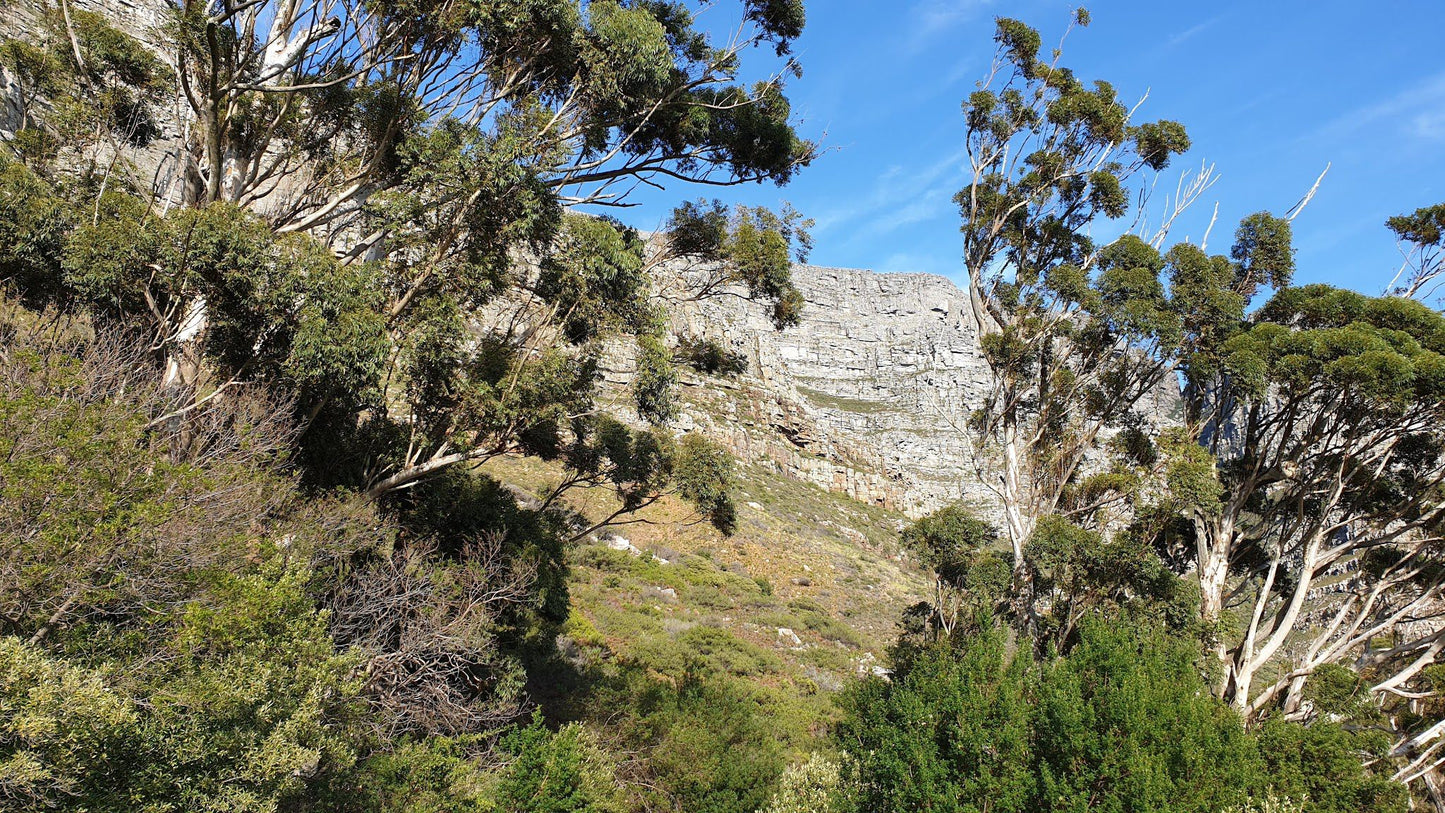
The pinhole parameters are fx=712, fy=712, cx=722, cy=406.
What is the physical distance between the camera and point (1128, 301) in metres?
12.9

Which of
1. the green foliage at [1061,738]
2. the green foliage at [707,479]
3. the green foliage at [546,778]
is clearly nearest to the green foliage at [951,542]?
the green foliage at [707,479]

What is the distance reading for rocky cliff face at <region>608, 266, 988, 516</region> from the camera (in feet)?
165

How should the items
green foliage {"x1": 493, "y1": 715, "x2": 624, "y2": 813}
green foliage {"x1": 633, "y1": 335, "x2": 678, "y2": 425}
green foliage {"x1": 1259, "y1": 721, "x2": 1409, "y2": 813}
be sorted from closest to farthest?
1. green foliage {"x1": 1259, "y1": 721, "x2": 1409, "y2": 813}
2. green foliage {"x1": 493, "y1": 715, "x2": 624, "y2": 813}
3. green foliage {"x1": 633, "y1": 335, "x2": 678, "y2": 425}

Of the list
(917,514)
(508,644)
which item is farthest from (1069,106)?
(917,514)

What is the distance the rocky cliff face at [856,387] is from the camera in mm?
50312

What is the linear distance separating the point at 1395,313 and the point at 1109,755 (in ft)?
30.3

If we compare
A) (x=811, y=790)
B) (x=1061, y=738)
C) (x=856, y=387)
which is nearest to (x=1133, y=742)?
(x=1061, y=738)

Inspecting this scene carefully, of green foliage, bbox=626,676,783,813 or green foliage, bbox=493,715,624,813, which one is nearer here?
green foliage, bbox=493,715,624,813

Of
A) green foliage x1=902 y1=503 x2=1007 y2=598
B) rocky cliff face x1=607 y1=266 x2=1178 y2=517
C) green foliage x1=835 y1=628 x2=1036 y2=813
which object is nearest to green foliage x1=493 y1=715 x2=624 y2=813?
green foliage x1=835 y1=628 x2=1036 y2=813

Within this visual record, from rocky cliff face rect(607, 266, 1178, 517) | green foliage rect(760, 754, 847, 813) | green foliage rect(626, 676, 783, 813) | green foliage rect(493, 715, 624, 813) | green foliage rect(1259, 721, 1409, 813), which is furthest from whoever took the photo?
rocky cliff face rect(607, 266, 1178, 517)

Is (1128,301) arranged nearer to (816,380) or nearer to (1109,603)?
→ (1109,603)

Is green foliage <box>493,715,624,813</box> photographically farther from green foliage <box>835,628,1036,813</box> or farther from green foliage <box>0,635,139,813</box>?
green foliage <box>0,635,139,813</box>

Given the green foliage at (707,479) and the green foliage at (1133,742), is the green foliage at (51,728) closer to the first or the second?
the green foliage at (1133,742)

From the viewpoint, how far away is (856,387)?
3679 inches
